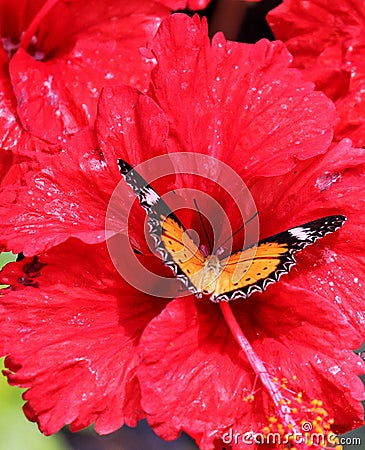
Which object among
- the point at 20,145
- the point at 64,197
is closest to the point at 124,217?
the point at 64,197

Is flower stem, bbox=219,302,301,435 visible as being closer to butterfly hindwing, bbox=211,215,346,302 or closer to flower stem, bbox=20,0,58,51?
butterfly hindwing, bbox=211,215,346,302

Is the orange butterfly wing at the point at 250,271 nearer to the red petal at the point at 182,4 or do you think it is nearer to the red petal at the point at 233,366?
the red petal at the point at 233,366

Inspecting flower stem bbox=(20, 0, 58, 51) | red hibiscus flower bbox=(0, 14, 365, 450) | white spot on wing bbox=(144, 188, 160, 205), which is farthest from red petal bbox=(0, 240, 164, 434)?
flower stem bbox=(20, 0, 58, 51)

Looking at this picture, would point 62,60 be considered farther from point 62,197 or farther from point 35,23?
point 62,197

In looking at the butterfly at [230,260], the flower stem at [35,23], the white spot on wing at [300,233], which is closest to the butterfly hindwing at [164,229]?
the butterfly at [230,260]

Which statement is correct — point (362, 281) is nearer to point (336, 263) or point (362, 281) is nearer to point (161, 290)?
point (336, 263)

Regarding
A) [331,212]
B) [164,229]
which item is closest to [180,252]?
[164,229]
